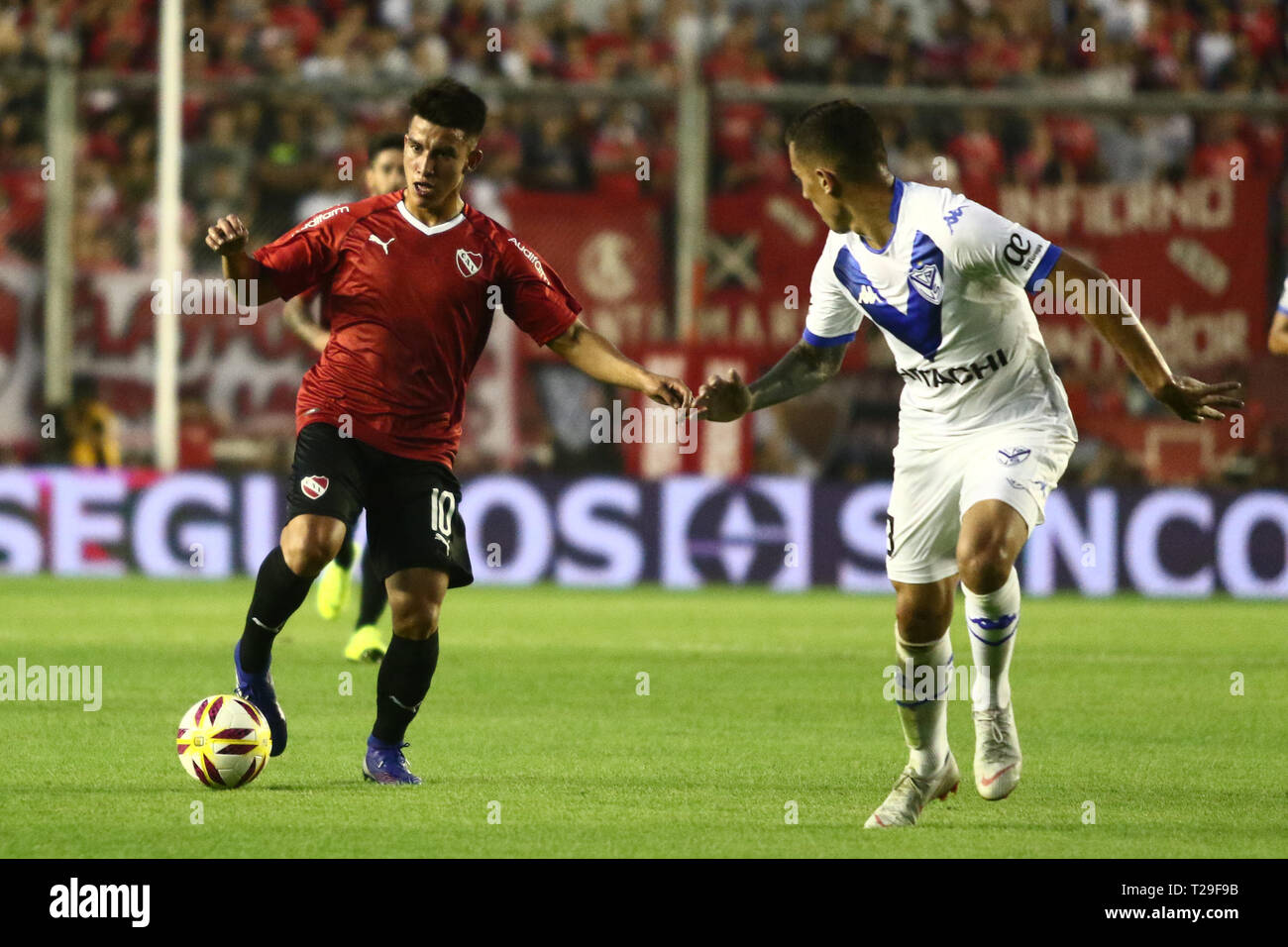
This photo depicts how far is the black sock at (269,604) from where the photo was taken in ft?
21.2

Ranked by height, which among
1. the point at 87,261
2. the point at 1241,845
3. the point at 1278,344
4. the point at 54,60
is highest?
the point at 54,60

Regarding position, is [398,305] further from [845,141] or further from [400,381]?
[845,141]

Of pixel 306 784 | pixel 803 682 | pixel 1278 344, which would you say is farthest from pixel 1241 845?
pixel 803 682

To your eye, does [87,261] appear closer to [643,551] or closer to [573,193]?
[573,193]

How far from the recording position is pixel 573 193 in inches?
624

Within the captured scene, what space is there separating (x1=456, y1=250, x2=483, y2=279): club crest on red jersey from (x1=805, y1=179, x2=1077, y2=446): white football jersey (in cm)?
107

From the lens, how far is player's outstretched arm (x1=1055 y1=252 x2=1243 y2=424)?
5926mm

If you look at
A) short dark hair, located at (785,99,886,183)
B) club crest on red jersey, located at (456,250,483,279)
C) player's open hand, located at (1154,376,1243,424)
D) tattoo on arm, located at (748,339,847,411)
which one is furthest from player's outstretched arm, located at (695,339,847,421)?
player's open hand, located at (1154,376,1243,424)

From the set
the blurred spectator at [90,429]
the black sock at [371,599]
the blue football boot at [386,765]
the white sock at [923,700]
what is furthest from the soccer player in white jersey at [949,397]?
the blurred spectator at [90,429]

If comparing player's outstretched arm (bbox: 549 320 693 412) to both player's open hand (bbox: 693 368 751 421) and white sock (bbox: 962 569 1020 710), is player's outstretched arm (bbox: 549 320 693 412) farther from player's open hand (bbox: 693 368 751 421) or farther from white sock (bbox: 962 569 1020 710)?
white sock (bbox: 962 569 1020 710)

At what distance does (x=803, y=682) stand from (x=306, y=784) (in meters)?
3.85

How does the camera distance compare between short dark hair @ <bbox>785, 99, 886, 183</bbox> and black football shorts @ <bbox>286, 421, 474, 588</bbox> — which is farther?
black football shorts @ <bbox>286, 421, 474, 588</bbox>

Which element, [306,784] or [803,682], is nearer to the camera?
[306,784]

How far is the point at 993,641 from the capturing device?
20.5 ft
